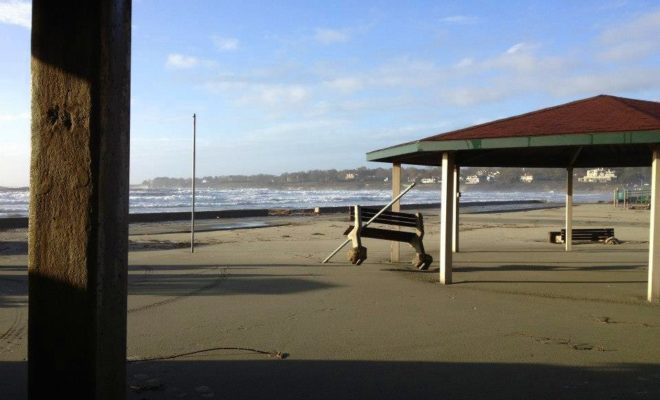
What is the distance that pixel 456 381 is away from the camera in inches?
207

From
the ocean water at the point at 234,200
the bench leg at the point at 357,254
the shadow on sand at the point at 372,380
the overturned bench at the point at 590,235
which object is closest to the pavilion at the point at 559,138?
the bench leg at the point at 357,254

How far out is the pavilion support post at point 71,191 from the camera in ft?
10.1

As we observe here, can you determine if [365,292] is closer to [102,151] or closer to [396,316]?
[396,316]

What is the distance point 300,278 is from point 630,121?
5.83 m

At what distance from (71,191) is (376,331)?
460 cm

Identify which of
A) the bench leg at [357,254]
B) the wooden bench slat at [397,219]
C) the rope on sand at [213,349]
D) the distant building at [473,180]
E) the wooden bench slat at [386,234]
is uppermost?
the distant building at [473,180]

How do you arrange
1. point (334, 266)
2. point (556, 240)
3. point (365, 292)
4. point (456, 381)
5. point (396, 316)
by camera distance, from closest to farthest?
1. point (456, 381)
2. point (396, 316)
3. point (365, 292)
4. point (334, 266)
5. point (556, 240)

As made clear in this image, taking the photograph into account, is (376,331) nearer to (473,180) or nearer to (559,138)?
(559,138)

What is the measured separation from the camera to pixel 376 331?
707 centimetres

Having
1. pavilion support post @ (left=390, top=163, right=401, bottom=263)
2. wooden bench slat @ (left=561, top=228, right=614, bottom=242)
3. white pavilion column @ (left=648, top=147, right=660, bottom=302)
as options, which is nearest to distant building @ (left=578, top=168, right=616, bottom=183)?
wooden bench slat @ (left=561, top=228, right=614, bottom=242)

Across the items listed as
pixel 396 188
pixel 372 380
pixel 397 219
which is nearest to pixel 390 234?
pixel 397 219

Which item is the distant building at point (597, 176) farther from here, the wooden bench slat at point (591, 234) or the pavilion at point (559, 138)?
the pavilion at point (559, 138)

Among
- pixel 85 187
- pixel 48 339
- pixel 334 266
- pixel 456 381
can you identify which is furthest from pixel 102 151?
pixel 334 266

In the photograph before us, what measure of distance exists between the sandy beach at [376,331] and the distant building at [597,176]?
14514 centimetres
